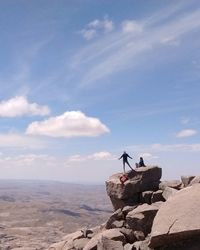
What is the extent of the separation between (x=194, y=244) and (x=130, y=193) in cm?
1626

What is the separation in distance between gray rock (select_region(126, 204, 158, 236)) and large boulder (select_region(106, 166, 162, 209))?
20.6 ft

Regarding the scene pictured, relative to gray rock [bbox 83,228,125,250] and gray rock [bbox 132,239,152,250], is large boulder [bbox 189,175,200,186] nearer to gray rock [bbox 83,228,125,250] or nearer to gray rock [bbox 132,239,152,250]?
gray rock [bbox 132,239,152,250]

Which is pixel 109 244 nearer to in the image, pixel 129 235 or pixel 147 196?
pixel 129 235

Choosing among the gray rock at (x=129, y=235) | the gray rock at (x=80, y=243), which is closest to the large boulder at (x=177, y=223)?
the gray rock at (x=129, y=235)

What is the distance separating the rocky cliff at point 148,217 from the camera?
3375 centimetres

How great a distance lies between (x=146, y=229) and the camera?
40688 mm

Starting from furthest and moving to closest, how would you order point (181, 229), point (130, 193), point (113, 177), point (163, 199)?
1. point (113, 177)
2. point (130, 193)
3. point (163, 199)
4. point (181, 229)

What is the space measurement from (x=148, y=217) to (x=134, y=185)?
8.22 meters

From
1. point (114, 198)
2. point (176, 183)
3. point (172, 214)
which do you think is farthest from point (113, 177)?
point (172, 214)

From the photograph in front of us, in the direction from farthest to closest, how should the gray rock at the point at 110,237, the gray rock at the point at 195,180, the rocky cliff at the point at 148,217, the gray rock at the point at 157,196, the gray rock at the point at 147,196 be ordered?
the gray rock at the point at 147,196
the gray rock at the point at 157,196
the gray rock at the point at 195,180
the gray rock at the point at 110,237
the rocky cliff at the point at 148,217

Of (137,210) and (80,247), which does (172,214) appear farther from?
(80,247)

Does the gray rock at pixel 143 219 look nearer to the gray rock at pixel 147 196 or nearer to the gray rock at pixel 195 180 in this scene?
the gray rock at pixel 147 196

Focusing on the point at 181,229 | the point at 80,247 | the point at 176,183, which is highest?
the point at 176,183

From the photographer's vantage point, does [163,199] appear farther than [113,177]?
No
